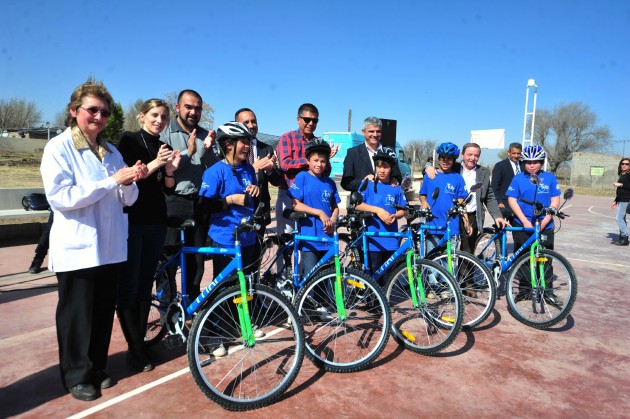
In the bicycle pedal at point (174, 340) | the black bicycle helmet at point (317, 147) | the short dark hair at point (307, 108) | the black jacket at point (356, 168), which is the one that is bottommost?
the bicycle pedal at point (174, 340)

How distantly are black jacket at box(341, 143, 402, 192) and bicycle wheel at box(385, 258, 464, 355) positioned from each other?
51.9 inches

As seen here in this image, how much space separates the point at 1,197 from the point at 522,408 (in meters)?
11.1

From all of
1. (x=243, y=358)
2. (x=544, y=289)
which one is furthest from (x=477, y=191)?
(x=243, y=358)

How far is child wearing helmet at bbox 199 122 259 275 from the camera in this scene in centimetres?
357

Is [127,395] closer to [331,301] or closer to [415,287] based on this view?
[331,301]

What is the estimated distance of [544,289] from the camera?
4.66 m

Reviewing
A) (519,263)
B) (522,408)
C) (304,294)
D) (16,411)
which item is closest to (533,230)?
(519,263)

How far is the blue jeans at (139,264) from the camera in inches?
133

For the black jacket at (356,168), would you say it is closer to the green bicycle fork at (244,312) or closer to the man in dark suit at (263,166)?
the man in dark suit at (263,166)

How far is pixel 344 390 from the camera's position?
3.20 m

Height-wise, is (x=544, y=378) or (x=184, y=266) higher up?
(x=184, y=266)

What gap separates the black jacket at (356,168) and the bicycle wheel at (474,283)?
4.02ft

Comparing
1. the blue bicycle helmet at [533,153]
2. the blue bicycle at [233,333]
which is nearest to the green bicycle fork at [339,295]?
the blue bicycle at [233,333]

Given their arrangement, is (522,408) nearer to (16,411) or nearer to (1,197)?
(16,411)
